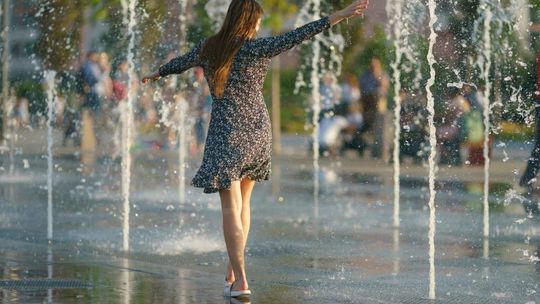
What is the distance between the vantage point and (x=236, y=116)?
6.93 meters

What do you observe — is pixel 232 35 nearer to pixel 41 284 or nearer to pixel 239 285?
pixel 239 285

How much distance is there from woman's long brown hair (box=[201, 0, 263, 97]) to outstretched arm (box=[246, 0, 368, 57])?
7 cm

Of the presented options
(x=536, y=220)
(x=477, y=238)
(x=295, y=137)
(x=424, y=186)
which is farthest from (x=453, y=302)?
(x=295, y=137)

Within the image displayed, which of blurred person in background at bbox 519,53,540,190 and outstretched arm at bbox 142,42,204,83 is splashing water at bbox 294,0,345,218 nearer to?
blurred person in background at bbox 519,53,540,190

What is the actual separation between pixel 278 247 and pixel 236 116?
8.97ft

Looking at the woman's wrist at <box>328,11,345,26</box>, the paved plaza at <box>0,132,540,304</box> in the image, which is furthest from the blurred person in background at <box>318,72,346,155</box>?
the woman's wrist at <box>328,11,345,26</box>

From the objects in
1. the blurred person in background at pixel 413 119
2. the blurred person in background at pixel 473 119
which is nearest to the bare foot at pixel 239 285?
the blurred person in background at pixel 473 119

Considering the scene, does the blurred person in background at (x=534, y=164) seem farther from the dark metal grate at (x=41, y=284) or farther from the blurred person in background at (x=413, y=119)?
the blurred person in background at (x=413, y=119)

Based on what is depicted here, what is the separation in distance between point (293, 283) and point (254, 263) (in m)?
1.05

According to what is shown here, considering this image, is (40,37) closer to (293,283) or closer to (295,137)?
(295,137)

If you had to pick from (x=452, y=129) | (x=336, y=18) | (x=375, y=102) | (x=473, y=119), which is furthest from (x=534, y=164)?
(x=375, y=102)

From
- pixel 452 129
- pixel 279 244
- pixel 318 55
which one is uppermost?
pixel 318 55

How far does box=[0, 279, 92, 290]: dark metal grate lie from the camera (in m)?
7.13

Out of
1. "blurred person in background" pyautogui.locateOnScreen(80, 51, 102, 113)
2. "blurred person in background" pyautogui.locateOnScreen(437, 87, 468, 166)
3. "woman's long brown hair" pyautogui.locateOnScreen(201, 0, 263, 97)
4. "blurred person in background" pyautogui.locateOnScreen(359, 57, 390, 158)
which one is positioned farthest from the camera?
"blurred person in background" pyautogui.locateOnScreen(80, 51, 102, 113)
